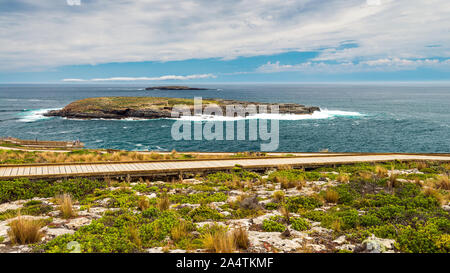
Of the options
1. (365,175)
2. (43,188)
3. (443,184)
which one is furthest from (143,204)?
(443,184)

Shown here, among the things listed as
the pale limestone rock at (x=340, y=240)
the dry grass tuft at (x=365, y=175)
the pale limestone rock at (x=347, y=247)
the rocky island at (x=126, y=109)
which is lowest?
the dry grass tuft at (x=365, y=175)

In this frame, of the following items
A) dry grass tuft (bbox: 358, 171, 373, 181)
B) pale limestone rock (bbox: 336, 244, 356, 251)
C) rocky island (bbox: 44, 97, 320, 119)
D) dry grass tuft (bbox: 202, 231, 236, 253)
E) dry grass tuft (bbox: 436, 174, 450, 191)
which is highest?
rocky island (bbox: 44, 97, 320, 119)

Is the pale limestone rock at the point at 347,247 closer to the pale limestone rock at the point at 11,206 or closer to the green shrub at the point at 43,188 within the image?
the green shrub at the point at 43,188

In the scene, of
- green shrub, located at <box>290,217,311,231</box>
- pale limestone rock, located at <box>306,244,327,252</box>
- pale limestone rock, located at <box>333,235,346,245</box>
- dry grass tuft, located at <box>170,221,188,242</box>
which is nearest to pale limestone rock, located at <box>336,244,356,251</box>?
pale limestone rock, located at <box>333,235,346,245</box>

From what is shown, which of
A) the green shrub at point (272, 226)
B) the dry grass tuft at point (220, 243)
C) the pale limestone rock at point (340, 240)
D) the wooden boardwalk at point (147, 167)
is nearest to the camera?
the dry grass tuft at point (220, 243)

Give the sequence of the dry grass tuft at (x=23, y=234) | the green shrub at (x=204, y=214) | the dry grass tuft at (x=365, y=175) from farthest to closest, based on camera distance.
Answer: the dry grass tuft at (x=365, y=175), the green shrub at (x=204, y=214), the dry grass tuft at (x=23, y=234)

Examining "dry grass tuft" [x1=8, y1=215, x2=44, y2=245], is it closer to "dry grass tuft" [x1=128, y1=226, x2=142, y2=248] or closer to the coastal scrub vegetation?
the coastal scrub vegetation

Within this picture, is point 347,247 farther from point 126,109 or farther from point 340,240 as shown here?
point 126,109

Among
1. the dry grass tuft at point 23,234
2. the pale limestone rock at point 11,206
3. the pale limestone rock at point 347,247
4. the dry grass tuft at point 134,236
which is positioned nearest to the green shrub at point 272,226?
the pale limestone rock at point 347,247

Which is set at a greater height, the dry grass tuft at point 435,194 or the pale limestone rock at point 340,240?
the dry grass tuft at point 435,194

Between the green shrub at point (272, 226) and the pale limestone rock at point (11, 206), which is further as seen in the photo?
the pale limestone rock at point (11, 206)
